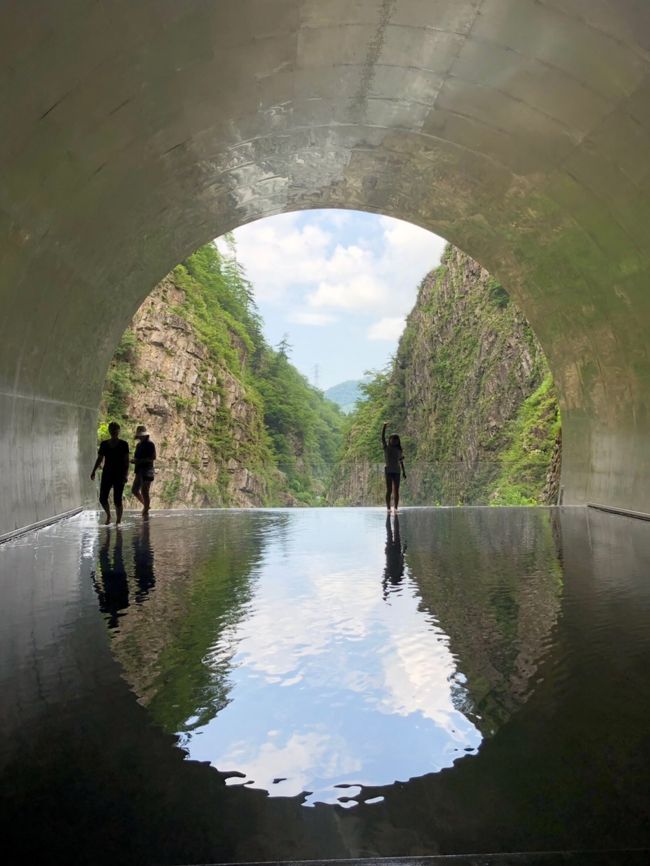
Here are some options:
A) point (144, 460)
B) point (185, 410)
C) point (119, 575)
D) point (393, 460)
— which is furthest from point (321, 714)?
point (185, 410)

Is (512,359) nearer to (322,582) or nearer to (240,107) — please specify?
(240,107)

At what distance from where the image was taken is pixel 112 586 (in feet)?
22.3

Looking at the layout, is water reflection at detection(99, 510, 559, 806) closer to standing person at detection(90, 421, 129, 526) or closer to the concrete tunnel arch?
the concrete tunnel arch

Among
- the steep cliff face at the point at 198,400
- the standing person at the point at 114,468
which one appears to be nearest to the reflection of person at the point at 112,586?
Answer: the standing person at the point at 114,468

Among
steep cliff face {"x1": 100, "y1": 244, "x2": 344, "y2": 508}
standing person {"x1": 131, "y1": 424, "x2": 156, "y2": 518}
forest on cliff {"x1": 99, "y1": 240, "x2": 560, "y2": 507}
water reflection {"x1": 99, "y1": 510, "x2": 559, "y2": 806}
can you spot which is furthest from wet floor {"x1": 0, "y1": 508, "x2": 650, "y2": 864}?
steep cliff face {"x1": 100, "y1": 244, "x2": 344, "y2": 508}

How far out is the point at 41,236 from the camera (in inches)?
357

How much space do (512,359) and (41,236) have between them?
29.9 metres

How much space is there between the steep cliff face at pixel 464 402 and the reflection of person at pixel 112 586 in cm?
1268

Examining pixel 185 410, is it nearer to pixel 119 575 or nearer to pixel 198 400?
pixel 198 400

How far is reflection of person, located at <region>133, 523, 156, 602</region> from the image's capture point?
6.57 m

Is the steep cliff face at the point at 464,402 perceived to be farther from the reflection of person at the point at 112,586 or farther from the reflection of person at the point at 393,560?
the reflection of person at the point at 112,586

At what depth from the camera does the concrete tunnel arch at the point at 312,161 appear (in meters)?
7.30

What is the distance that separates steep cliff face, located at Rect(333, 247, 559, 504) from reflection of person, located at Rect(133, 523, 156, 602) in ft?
35.5

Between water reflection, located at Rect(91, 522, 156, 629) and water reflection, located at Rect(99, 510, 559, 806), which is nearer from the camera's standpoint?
water reflection, located at Rect(99, 510, 559, 806)
